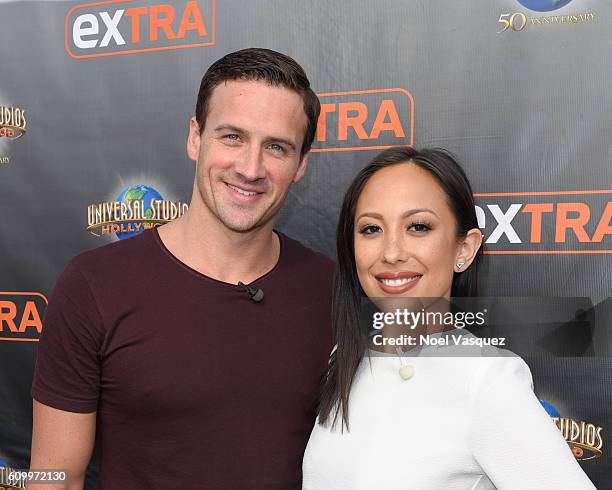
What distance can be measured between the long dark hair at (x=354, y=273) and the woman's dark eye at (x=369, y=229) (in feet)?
0.19

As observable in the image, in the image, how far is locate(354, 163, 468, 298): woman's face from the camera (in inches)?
44.9

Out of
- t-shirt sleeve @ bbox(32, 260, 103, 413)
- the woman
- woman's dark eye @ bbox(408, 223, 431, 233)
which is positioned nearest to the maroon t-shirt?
t-shirt sleeve @ bbox(32, 260, 103, 413)

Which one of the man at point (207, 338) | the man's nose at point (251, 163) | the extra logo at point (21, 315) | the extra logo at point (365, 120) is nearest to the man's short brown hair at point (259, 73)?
the man at point (207, 338)

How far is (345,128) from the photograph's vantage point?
1.96m

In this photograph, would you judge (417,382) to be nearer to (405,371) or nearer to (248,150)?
(405,371)

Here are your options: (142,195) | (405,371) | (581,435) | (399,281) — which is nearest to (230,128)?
(399,281)

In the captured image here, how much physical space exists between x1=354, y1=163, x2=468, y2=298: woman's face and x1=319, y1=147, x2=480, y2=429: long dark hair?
21mm

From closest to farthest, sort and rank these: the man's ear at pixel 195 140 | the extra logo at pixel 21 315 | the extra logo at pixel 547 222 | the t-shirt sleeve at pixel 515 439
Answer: the t-shirt sleeve at pixel 515 439 → the man's ear at pixel 195 140 → the extra logo at pixel 547 222 → the extra logo at pixel 21 315

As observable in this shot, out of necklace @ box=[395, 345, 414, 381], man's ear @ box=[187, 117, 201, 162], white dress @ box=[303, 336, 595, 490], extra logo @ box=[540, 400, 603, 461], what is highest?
man's ear @ box=[187, 117, 201, 162]

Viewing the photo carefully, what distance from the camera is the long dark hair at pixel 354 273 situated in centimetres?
118

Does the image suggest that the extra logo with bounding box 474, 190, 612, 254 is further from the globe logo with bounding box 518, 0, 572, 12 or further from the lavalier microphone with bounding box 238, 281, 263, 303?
the lavalier microphone with bounding box 238, 281, 263, 303

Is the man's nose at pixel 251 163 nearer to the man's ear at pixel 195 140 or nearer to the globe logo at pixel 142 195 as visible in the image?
the man's ear at pixel 195 140

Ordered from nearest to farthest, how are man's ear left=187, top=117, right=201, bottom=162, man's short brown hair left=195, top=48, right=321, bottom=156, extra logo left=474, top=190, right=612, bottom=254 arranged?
man's short brown hair left=195, top=48, right=321, bottom=156, man's ear left=187, top=117, right=201, bottom=162, extra logo left=474, top=190, right=612, bottom=254

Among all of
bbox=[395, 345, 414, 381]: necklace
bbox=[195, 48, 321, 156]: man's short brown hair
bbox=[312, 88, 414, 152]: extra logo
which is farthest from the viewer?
bbox=[312, 88, 414, 152]: extra logo
